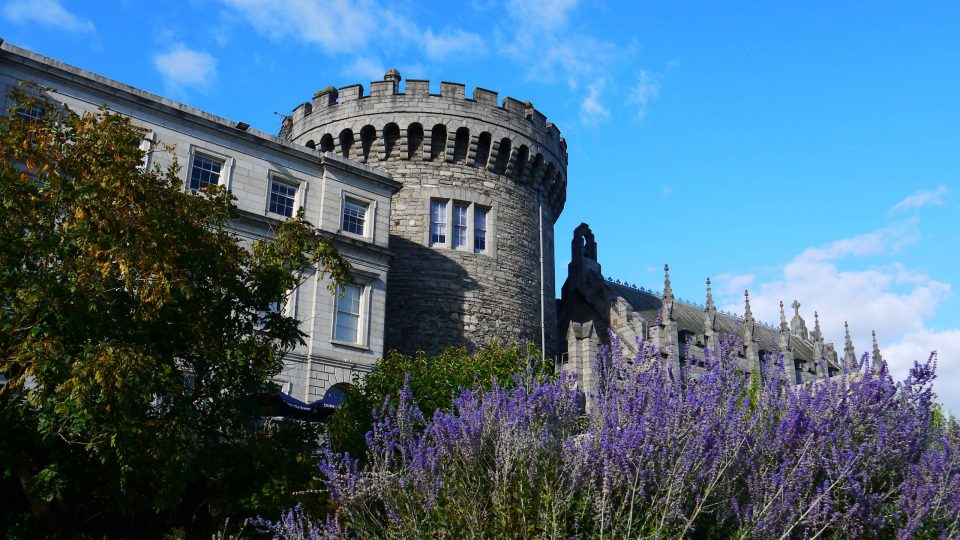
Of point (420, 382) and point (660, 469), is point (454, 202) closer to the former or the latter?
point (420, 382)

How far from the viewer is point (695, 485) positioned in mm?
8789

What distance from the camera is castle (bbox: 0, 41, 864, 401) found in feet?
80.5

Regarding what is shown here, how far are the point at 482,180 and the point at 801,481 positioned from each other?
2401cm

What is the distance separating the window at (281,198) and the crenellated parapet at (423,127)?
19.2 feet

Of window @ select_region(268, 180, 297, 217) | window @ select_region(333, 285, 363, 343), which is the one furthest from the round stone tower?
window @ select_region(268, 180, 297, 217)

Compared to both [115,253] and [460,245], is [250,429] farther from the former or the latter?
[460,245]

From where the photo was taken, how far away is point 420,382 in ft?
69.5

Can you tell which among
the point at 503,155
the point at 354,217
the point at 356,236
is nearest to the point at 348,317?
the point at 356,236

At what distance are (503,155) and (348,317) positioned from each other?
10404 mm

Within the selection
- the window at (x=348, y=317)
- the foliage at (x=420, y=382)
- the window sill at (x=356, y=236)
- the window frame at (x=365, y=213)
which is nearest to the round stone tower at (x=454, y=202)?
the window frame at (x=365, y=213)

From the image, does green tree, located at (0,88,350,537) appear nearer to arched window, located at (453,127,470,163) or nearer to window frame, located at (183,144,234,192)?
window frame, located at (183,144,234,192)

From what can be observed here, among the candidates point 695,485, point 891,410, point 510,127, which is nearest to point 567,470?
point 695,485

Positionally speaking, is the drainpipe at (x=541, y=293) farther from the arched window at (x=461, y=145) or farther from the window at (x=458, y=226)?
the arched window at (x=461, y=145)

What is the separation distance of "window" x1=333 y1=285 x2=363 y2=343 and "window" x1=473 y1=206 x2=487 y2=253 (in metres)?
6.25
